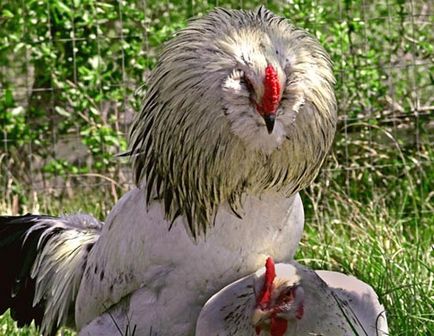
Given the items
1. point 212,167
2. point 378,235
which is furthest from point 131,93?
point 212,167

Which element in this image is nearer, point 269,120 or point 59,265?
point 269,120

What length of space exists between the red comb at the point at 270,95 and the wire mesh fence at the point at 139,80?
3.35 meters

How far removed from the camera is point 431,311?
4.71m

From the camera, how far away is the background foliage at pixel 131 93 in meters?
7.38

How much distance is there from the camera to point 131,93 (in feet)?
24.9

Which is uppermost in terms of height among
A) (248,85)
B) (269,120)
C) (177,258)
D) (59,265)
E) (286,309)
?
(248,85)

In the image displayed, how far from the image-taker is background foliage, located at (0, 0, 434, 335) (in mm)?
7375

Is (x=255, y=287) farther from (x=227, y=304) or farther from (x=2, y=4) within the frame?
(x=2, y=4)

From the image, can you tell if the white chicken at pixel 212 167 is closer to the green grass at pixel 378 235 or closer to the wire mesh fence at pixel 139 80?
the green grass at pixel 378 235

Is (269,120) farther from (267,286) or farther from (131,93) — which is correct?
(131,93)

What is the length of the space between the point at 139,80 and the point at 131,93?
0.11m

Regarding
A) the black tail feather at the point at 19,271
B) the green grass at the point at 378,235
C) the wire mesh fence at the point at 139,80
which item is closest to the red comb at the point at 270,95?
the green grass at the point at 378,235

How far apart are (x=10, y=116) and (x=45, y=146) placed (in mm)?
414

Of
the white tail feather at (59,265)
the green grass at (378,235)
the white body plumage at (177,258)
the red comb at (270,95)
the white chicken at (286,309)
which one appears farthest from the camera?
the white tail feather at (59,265)
